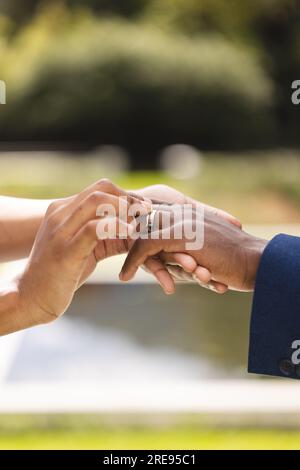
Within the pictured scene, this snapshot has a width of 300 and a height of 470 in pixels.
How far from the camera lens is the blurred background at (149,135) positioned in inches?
199

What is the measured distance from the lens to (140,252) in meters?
2.18

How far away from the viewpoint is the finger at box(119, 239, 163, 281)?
2.17 m

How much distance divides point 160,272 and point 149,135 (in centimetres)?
1360

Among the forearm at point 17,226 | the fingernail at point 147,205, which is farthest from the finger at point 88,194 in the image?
the forearm at point 17,226

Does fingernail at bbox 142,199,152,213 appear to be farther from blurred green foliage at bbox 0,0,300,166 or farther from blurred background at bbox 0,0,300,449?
blurred green foliage at bbox 0,0,300,166

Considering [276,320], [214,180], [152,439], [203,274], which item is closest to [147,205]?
[203,274]

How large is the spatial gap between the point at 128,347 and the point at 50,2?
13561 millimetres

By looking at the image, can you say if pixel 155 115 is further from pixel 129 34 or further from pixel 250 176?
pixel 250 176

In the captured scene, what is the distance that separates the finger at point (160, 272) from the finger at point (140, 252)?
0.03m

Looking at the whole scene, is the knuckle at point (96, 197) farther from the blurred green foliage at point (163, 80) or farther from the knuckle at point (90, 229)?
the blurred green foliage at point (163, 80)

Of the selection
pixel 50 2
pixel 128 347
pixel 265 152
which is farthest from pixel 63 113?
pixel 128 347

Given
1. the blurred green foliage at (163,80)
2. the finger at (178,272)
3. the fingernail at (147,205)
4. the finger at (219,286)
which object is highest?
the blurred green foliage at (163,80)

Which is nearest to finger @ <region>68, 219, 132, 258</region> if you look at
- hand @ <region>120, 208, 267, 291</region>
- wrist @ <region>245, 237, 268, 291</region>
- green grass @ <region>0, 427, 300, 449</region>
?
hand @ <region>120, 208, 267, 291</region>

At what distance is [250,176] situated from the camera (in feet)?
41.7
